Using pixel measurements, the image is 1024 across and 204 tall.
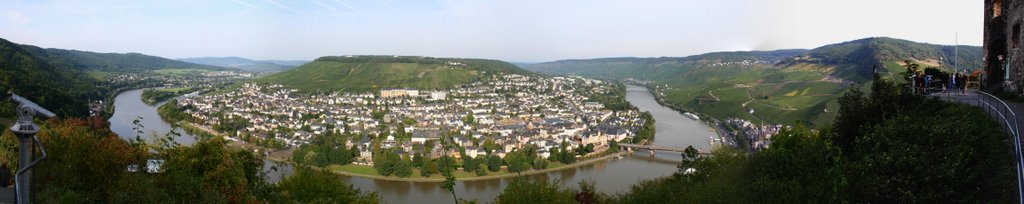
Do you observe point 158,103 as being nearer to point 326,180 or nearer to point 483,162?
point 483,162

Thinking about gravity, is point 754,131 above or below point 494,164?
above

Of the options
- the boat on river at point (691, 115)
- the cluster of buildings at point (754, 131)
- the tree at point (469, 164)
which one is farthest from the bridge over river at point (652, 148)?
the boat on river at point (691, 115)

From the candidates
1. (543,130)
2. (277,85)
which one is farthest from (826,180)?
(277,85)

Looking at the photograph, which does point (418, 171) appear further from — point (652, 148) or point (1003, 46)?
point (1003, 46)

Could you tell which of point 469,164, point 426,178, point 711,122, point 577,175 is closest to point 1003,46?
point 577,175

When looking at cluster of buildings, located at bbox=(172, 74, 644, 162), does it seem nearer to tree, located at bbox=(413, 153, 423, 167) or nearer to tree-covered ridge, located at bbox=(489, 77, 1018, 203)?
tree, located at bbox=(413, 153, 423, 167)

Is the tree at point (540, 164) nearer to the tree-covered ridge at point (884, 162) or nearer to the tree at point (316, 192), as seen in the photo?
the tree at point (316, 192)
